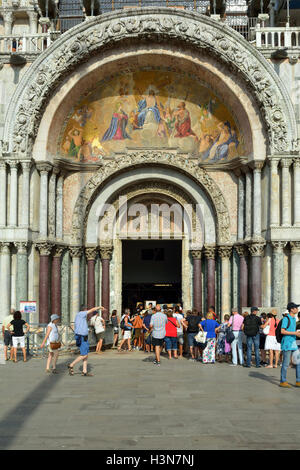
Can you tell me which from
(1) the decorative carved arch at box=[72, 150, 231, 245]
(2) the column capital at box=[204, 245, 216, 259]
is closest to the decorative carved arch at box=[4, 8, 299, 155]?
(1) the decorative carved arch at box=[72, 150, 231, 245]

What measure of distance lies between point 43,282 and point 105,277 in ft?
9.23

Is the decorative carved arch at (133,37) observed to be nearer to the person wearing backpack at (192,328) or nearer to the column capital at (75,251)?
the column capital at (75,251)

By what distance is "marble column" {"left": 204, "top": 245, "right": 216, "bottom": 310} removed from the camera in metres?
20.8

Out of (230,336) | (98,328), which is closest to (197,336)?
(230,336)

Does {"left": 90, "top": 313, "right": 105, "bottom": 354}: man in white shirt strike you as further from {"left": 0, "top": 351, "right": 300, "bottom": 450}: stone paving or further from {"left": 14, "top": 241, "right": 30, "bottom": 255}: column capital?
{"left": 0, "top": 351, "right": 300, "bottom": 450}: stone paving

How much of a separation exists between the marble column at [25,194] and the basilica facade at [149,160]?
0.04 meters

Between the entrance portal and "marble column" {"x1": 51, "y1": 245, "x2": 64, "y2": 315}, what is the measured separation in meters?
8.97

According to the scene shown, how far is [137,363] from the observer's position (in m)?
15.7

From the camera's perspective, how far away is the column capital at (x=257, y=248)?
1916 centimetres

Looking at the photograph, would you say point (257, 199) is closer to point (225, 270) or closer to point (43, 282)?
point (225, 270)

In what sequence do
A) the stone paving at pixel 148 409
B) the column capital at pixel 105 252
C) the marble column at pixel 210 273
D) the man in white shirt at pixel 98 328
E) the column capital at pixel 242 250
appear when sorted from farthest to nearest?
the column capital at pixel 105 252 < the marble column at pixel 210 273 < the column capital at pixel 242 250 < the man in white shirt at pixel 98 328 < the stone paving at pixel 148 409

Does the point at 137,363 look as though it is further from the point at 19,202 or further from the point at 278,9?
the point at 278,9

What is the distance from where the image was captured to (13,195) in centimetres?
1900

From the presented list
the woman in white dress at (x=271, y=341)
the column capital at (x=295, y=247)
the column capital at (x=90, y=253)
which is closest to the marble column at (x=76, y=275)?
the column capital at (x=90, y=253)
